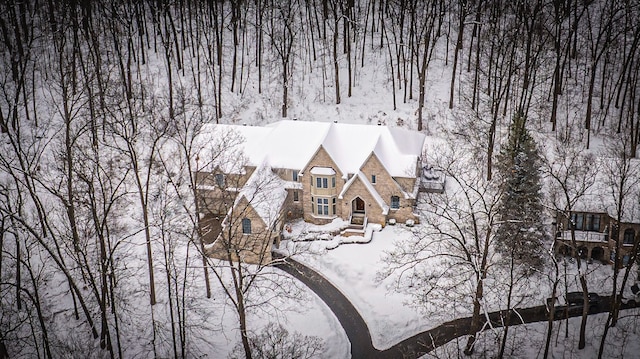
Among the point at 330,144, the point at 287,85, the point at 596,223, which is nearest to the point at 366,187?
the point at 330,144

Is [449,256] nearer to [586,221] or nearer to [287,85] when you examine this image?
[586,221]

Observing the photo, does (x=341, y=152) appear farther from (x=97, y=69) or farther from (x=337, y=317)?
(x=97, y=69)

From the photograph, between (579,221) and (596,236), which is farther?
(579,221)

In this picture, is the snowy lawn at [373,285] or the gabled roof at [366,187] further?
the gabled roof at [366,187]

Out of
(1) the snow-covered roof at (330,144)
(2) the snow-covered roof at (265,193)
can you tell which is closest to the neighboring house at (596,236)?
(1) the snow-covered roof at (330,144)

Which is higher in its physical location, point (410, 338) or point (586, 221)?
point (586, 221)

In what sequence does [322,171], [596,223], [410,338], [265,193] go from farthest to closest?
[322,171], [265,193], [596,223], [410,338]

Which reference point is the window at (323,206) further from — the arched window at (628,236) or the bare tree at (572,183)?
the arched window at (628,236)
